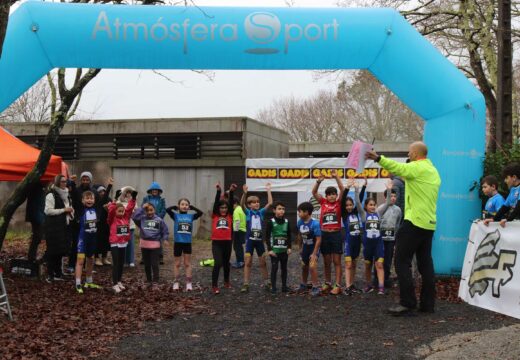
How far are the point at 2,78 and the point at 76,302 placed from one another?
358 cm

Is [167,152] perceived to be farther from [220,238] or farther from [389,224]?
[389,224]

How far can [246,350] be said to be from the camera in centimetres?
594

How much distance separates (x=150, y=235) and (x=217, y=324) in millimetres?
3463

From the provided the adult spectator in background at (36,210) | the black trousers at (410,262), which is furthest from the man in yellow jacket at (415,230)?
the adult spectator in background at (36,210)

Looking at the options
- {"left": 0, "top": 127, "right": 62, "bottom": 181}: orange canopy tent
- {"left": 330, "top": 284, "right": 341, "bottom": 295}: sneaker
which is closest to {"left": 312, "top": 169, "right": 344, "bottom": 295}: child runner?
{"left": 330, "top": 284, "right": 341, "bottom": 295}: sneaker

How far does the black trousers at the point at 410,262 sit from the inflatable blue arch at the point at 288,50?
2180 mm

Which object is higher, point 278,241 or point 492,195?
point 492,195

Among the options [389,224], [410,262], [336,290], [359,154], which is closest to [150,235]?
[336,290]

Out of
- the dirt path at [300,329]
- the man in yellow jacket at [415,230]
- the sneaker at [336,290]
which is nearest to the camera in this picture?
the dirt path at [300,329]

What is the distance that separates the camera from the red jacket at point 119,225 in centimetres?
966

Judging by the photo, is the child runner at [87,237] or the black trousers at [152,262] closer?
the child runner at [87,237]

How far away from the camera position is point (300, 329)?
22.6 ft

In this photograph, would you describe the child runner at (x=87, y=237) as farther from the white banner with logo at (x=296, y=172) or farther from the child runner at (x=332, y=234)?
the white banner with logo at (x=296, y=172)

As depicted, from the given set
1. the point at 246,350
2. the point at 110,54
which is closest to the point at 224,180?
the point at 110,54
